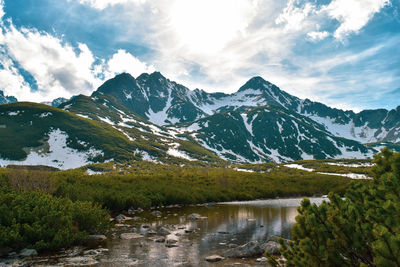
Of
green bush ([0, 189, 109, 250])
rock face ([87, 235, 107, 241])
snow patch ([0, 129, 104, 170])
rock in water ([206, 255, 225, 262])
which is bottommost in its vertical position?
rock in water ([206, 255, 225, 262])

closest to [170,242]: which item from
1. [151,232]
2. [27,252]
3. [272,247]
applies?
[151,232]

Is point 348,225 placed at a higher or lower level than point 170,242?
higher

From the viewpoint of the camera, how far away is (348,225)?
8039 mm

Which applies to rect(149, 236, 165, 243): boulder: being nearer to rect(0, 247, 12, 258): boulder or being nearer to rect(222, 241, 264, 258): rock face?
rect(222, 241, 264, 258): rock face

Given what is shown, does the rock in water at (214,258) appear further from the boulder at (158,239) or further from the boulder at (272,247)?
the boulder at (158,239)

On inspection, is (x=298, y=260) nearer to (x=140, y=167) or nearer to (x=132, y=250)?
(x=132, y=250)

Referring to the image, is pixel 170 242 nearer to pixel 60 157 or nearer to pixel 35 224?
pixel 35 224

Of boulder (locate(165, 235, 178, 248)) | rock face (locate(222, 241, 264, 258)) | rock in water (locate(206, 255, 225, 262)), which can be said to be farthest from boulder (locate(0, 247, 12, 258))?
rock face (locate(222, 241, 264, 258))

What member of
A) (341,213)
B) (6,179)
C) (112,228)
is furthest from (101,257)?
(6,179)

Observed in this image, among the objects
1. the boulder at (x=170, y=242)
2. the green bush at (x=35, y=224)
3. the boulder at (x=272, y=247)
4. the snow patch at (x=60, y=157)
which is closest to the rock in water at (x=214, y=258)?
the boulder at (x=272, y=247)

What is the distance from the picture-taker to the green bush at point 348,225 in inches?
292

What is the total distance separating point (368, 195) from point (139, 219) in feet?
115

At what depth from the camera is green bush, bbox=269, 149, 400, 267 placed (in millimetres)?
7422

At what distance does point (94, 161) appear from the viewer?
182 meters
